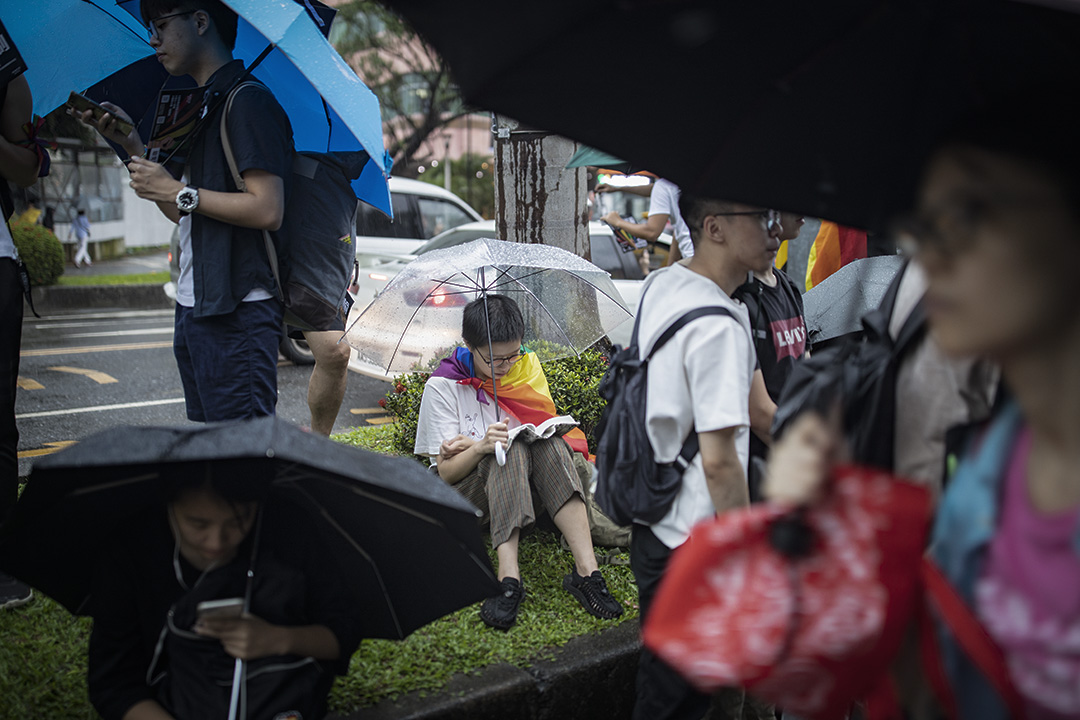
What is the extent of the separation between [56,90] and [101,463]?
2215mm

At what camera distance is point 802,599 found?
111cm

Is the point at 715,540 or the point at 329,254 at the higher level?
the point at 329,254

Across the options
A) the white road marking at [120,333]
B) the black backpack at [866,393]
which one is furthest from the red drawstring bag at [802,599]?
the white road marking at [120,333]

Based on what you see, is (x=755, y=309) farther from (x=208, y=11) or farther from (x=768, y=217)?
(x=208, y=11)

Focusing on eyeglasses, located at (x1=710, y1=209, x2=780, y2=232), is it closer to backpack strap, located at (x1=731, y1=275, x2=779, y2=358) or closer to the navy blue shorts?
backpack strap, located at (x1=731, y1=275, x2=779, y2=358)

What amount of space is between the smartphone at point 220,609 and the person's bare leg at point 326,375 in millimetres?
1880

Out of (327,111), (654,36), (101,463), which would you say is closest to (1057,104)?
(654,36)

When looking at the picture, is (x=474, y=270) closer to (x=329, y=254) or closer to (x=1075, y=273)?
(x=329, y=254)

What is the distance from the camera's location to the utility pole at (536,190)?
203 inches

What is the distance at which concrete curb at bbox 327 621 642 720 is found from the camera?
2.72 meters

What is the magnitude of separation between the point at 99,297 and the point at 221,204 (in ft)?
39.7

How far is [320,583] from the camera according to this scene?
90.9 inches

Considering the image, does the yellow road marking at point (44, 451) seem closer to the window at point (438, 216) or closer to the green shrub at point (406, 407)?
the green shrub at point (406, 407)

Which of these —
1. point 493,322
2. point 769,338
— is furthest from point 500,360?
point 769,338
